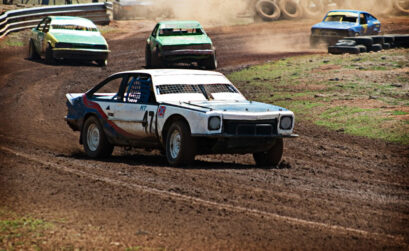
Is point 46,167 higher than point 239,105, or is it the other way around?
point 239,105

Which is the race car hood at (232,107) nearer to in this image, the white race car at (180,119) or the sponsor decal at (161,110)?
the white race car at (180,119)

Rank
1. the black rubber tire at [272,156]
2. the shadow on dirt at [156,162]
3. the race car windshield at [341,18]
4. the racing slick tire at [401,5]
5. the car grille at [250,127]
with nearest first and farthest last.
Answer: the car grille at [250,127], the shadow on dirt at [156,162], the black rubber tire at [272,156], the race car windshield at [341,18], the racing slick tire at [401,5]

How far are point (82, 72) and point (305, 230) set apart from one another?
16643 mm

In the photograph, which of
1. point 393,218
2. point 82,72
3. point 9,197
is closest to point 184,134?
point 9,197

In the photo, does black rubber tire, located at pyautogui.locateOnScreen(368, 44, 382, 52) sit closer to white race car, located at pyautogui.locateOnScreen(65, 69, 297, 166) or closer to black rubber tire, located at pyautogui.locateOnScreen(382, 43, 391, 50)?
black rubber tire, located at pyautogui.locateOnScreen(382, 43, 391, 50)

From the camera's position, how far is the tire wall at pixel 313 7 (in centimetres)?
4053

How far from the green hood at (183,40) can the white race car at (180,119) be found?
10.3m

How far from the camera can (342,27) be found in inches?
1067

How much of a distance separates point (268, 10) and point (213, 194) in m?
34.7

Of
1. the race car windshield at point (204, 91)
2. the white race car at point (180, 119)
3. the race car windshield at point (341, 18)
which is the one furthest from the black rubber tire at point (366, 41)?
the race car windshield at point (204, 91)

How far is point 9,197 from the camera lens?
296 inches

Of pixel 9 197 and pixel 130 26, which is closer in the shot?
pixel 9 197

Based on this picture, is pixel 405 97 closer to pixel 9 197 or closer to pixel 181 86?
pixel 181 86

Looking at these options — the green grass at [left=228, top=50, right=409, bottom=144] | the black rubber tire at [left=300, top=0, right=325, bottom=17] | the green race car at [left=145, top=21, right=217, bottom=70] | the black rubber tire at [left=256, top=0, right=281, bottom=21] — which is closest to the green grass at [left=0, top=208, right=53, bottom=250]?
the green grass at [left=228, top=50, right=409, bottom=144]
